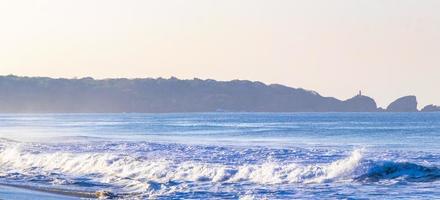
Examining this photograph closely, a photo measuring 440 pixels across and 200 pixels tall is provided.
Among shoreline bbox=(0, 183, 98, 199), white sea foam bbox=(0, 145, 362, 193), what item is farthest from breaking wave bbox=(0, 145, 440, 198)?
shoreline bbox=(0, 183, 98, 199)

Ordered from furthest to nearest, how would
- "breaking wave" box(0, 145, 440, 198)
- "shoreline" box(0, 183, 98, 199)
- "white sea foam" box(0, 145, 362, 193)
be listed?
"white sea foam" box(0, 145, 362, 193) → "breaking wave" box(0, 145, 440, 198) → "shoreline" box(0, 183, 98, 199)

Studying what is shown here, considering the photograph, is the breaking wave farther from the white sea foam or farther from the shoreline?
the shoreline

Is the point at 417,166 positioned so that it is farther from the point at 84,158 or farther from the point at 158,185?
the point at 84,158

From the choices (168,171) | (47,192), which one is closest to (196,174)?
(168,171)

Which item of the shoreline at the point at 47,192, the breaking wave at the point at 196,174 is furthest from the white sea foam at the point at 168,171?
the shoreline at the point at 47,192

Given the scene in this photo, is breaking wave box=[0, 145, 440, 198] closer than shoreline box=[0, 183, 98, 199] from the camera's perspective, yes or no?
No

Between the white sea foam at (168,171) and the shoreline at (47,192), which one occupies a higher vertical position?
the white sea foam at (168,171)

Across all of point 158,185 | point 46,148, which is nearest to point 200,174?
point 158,185

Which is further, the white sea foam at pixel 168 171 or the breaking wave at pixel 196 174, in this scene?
the white sea foam at pixel 168 171

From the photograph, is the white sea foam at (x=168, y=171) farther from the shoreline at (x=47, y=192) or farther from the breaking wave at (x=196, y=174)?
the shoreline at (x=47, y=192)

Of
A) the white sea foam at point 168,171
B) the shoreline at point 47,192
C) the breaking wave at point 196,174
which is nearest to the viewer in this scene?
the shoreline at point 47,192

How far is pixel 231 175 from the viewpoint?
30.5 metres

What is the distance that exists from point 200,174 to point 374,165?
6.28 metres

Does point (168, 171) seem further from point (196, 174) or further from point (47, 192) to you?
point (47, 192)
